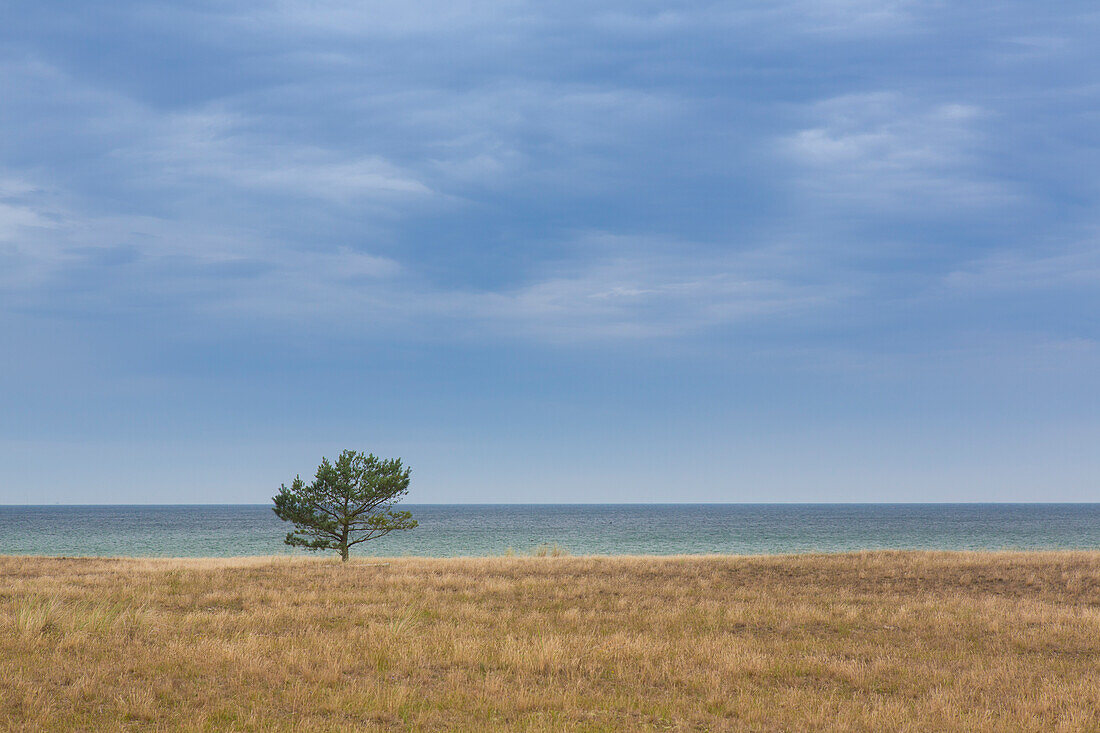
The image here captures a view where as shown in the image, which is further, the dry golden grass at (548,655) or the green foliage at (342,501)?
the green foliage at (342,501)

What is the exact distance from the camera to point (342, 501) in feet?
135

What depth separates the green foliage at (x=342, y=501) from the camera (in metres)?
40.6

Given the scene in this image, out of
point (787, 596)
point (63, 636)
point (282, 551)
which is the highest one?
point (63, 636)

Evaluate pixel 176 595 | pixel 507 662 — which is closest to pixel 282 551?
pixel 176 595

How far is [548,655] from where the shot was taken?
40.8ft

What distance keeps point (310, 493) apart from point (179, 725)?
33.2 m

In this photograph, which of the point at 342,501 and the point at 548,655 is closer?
the point at 548,655

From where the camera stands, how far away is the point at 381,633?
1438 centimetres

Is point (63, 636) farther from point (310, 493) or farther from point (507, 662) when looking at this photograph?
point (310, 493)

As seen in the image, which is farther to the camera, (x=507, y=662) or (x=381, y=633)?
(x=381, y=633)

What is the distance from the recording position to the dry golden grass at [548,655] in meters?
9.41

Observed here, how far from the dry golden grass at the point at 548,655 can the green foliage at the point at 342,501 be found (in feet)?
54.0

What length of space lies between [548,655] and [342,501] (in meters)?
31.0

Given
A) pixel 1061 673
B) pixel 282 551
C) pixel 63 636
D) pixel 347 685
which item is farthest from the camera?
pixel 282 551
